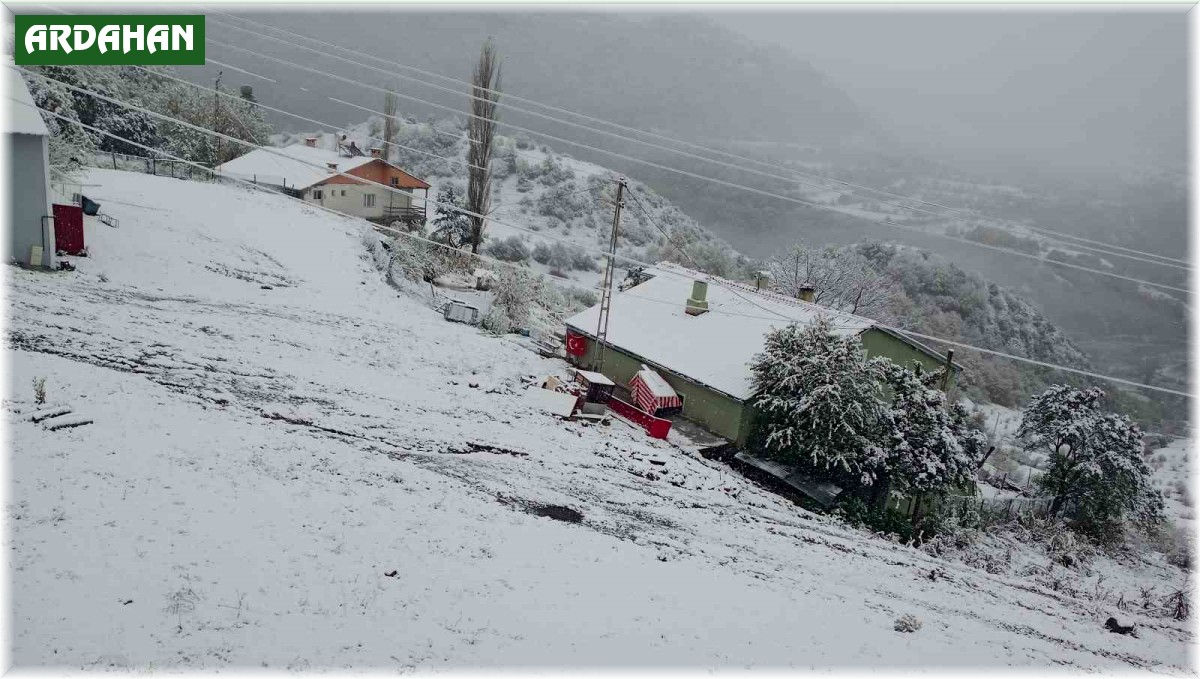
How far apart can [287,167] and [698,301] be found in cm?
3753

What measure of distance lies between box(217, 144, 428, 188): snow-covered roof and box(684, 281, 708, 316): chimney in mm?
30446

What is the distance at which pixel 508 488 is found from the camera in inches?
682

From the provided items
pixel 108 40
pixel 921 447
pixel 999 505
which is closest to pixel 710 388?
pixel 921 447

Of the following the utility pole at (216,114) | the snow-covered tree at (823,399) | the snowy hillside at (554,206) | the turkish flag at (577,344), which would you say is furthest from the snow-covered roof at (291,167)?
the snow-covered tree at (823,399)

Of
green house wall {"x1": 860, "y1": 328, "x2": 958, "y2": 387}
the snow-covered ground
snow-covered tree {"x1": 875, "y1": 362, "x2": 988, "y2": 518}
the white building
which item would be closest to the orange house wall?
the snow-covered ground


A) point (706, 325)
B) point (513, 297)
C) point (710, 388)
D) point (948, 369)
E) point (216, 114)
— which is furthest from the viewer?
point (216, 114)

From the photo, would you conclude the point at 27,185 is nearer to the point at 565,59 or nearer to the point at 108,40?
the point at 108,40

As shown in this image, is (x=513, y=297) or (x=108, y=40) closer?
(x=108, y=40)

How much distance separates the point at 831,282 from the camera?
46438 millimetres

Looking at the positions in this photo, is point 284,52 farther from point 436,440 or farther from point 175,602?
point 175,602

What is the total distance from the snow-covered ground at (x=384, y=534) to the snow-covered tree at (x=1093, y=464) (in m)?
10.7

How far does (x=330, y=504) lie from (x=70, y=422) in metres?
6.20

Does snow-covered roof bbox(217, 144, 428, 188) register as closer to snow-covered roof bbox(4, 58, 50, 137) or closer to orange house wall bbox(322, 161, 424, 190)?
orange house wall bbox(322, 161, 424, 190)

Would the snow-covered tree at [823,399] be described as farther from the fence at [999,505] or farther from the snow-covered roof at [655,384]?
the fence at [999,505]
